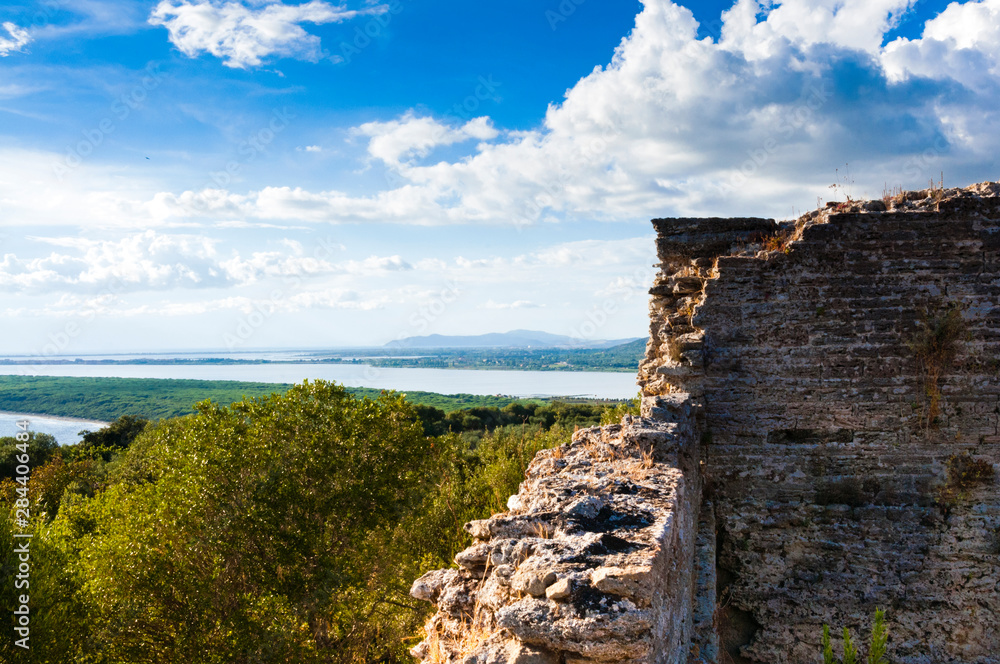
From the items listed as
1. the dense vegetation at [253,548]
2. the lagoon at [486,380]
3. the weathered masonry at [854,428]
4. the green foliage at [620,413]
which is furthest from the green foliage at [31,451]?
the weathered masonry at [854,428]

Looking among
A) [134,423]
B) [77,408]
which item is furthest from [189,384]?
[134,423]

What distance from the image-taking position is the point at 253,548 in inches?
383

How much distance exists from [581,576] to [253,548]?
818 centimetres

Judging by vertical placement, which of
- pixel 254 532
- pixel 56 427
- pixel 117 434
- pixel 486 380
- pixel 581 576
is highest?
pixel 581 576

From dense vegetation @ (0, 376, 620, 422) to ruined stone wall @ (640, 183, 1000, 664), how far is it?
126ft

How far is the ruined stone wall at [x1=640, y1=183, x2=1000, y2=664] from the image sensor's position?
725 cm

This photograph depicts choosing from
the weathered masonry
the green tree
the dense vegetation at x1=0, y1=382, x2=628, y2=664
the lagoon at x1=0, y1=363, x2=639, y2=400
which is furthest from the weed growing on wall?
the lagoon at x1=0, y1=363, x2=639, y2=400

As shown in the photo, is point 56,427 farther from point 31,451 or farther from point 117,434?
point 31,451

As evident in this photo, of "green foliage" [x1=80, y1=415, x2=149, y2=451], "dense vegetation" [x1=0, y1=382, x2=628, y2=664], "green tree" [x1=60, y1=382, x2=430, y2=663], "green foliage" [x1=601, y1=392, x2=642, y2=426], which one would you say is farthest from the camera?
"green foliage" [x1=80, y1=415, x2=149, y2=451]

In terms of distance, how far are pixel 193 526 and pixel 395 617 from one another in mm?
4647

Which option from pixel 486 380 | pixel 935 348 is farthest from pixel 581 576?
pixel 486 380

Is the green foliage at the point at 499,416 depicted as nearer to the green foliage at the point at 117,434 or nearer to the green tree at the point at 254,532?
the green foliage at the point at 117,434

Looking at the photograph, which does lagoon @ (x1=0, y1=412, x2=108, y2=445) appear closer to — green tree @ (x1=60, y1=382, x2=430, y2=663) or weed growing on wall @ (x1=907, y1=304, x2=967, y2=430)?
green tree @ (x1=60, y1=382, x2=430, y2=663)

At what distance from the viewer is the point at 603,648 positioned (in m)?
2.89
